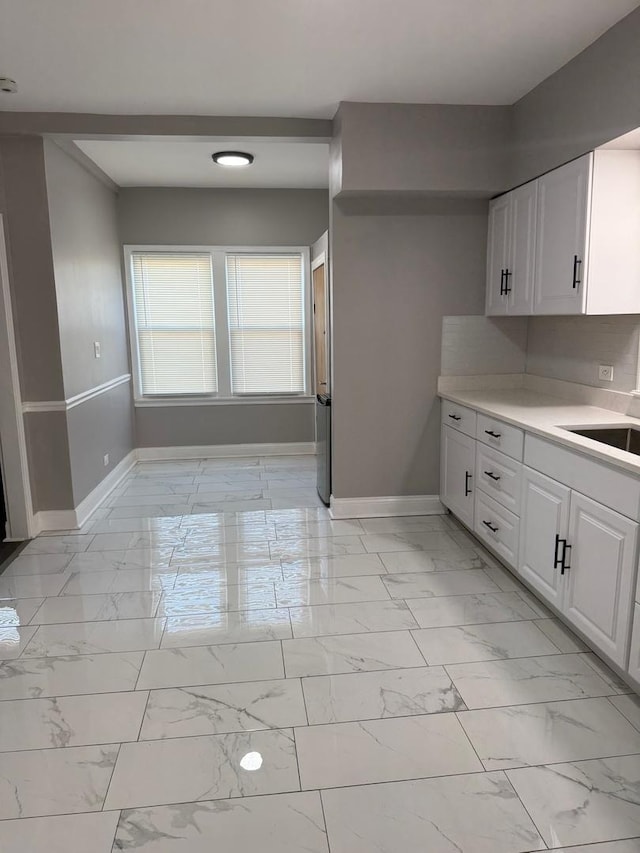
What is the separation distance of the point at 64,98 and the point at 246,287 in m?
2.78

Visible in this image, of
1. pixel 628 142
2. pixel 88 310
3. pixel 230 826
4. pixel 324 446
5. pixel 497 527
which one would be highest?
pixel 628 142

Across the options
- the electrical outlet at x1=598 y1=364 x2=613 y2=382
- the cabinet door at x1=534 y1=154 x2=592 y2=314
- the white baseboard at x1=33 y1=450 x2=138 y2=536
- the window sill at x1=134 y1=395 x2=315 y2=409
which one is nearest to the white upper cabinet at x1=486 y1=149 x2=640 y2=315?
the cabinet door at x1=534 y1=154 x2=592 y2=314

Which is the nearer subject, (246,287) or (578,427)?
(578,427)

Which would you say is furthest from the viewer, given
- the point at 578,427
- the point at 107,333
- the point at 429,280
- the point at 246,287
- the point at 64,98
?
the point at 246,287

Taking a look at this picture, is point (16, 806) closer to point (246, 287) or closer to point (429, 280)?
point (429, 280)

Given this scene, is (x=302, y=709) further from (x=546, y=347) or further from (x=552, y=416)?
(x=546, y=347)

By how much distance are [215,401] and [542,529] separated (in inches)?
160

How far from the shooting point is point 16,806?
177cm

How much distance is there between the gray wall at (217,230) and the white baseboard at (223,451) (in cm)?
5

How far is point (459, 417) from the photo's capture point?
3811 millimetres

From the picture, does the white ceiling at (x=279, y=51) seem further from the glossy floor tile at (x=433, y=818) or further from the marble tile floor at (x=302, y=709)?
the glossy floor tile at (x=433, y=818)

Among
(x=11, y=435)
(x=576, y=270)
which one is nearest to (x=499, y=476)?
(x=576, y=270)

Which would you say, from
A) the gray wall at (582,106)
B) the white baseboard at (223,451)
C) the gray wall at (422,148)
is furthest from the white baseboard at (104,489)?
the gray wall at (582,106)

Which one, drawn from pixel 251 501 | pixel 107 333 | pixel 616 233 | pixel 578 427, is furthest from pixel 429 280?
pixel 107 333
